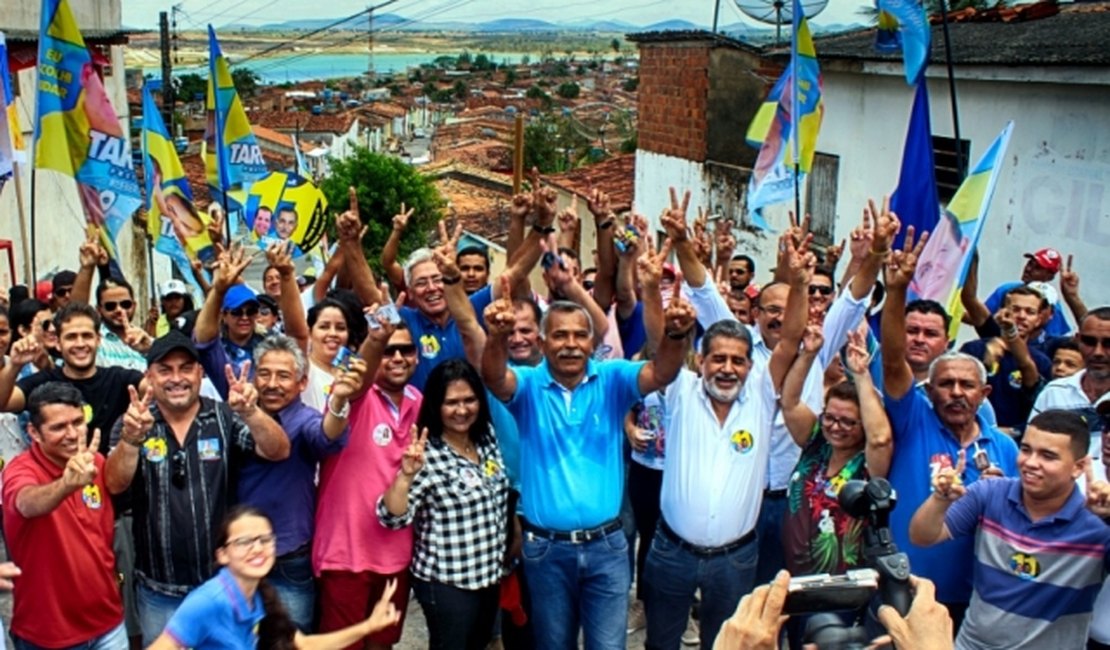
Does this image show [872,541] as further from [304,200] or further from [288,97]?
[288,97]

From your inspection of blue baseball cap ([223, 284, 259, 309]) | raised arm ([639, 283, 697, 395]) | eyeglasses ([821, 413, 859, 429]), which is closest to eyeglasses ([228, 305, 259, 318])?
blue baseball cap ([223, 284, 259, 309])

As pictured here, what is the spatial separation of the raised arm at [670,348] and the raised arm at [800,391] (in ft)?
1.64

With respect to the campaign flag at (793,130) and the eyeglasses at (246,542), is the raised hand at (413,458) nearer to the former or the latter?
the eyeglasses at (246,542)

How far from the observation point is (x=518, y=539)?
15.4 ft

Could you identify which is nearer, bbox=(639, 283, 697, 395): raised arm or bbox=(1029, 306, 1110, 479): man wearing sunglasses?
bbox=(639, 283, 697, 395): raised arm

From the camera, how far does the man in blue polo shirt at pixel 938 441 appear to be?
4.16 meters

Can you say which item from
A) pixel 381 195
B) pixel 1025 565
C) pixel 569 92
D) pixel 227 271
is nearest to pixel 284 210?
pixel 227 271

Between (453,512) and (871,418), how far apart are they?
1.70m

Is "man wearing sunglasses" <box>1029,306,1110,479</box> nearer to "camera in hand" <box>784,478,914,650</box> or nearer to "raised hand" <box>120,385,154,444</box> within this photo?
"camera in hand" <box>784,478,914,650</box>

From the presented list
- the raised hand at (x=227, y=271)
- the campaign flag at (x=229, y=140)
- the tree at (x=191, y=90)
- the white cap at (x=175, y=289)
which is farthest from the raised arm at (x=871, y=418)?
the tree at (x=191, y=90)

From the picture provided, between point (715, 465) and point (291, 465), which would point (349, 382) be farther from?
point (715, 465)

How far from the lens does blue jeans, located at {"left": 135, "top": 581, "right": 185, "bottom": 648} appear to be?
417 cm

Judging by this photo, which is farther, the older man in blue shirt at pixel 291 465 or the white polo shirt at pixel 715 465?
the white polo shirt at pixel 715 465

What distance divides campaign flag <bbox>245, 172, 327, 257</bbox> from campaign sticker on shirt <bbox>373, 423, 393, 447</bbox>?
16.3 ft
